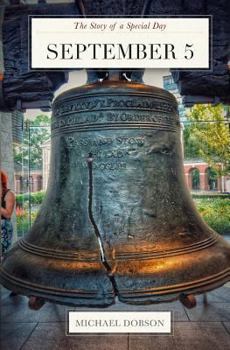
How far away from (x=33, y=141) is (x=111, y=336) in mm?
939

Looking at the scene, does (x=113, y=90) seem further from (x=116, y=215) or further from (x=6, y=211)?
(x=6, y=211)

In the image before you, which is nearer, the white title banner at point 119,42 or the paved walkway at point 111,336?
the white title banner at point 119,42

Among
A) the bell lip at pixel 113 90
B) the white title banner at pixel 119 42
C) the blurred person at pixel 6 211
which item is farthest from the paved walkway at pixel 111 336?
the white title banner at pixel 119 42

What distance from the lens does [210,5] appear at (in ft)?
4.74

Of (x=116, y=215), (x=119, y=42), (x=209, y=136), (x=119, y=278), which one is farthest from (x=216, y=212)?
(x=119, y=42)

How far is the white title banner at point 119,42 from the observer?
1.30 meters

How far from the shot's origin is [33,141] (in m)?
1.63

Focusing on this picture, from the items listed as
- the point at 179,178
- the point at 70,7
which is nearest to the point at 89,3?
the point at 70,7

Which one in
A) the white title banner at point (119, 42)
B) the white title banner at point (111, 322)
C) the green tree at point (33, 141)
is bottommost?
the white title banner at point (111, 322)

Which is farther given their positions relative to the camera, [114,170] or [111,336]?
[111,336]

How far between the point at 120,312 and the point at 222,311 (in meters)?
0.81

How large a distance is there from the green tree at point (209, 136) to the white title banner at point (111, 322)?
73 cm

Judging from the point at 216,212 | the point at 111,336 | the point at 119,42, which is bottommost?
the point at 111,336

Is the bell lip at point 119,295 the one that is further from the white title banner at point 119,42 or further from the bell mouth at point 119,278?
the white title banner at point 119,42
